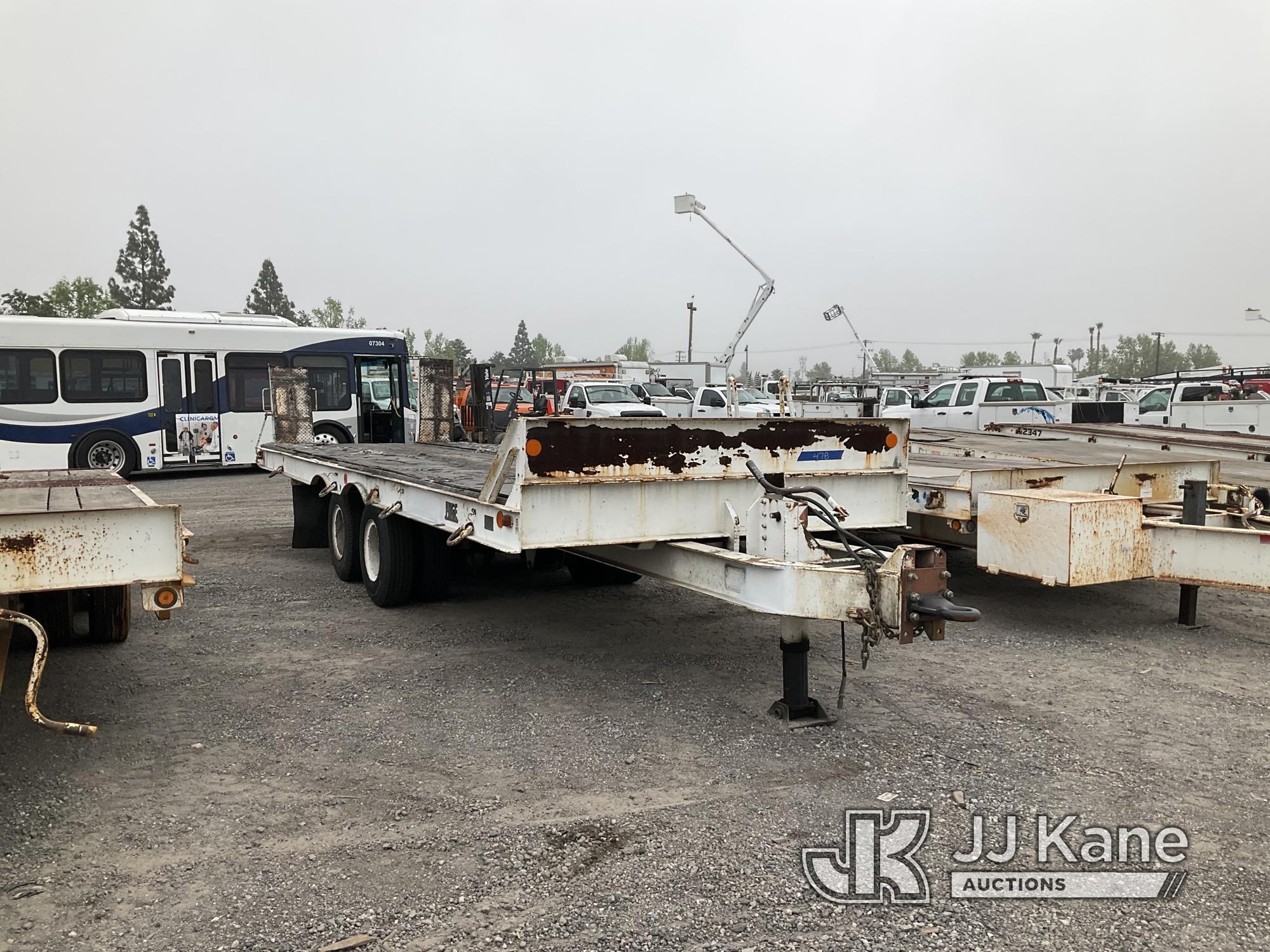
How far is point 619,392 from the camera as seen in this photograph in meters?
26.1

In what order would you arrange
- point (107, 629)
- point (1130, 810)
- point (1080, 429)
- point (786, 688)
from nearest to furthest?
point (1130, 810), point (786, 688), point (107, 629), point (1080, 429)

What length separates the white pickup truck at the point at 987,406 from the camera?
18484 millimetres

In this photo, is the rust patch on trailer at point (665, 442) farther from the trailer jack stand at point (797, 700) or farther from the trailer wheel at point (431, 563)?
the trailer wheel at point (431, 563)

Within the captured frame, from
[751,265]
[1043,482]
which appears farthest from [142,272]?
[1043,482]

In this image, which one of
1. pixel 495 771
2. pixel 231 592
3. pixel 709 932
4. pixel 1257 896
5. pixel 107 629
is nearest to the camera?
pixel 709 932

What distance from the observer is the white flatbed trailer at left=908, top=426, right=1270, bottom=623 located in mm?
5895

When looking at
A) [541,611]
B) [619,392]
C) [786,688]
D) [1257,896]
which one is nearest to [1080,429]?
[541,611]

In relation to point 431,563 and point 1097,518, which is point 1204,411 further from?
point 431,563

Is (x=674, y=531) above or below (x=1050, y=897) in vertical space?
above

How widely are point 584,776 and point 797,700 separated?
117cm

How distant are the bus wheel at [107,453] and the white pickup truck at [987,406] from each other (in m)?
14.8

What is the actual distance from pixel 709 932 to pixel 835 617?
5.22 ft

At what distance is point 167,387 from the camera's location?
59.5ft

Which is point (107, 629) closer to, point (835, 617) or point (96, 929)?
point (96, 929)
